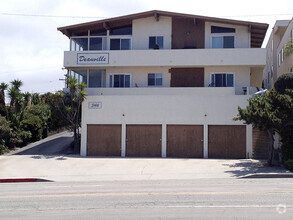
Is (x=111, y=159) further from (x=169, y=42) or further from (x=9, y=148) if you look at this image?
(x=169, y=42)

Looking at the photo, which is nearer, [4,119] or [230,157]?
[230,157]

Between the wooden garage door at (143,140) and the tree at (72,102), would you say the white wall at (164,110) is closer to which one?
the wooden garage door at (143,140)

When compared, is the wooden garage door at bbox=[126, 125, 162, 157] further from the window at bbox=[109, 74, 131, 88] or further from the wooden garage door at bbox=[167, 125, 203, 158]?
the window at bbox=[109, 74, 131, 88]

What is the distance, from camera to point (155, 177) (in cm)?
1702

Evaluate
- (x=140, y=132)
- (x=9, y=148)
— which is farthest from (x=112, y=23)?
(x=9, y=148)

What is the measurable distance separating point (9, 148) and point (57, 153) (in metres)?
3.99

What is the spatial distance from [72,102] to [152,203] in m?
15.8

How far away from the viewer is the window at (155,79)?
27859 mm

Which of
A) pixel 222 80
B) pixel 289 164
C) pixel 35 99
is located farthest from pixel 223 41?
pixel 35 99

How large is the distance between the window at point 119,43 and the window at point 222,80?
6.94 meters

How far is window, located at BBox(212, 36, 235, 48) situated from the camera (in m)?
28.2

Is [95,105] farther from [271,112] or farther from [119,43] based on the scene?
[271,112]

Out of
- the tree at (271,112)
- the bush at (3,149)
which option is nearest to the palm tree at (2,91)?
the bush at (3,149)

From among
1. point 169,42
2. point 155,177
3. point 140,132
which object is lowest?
point 155,177
